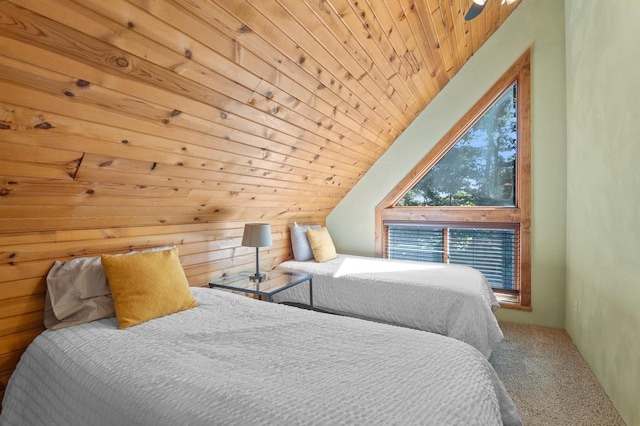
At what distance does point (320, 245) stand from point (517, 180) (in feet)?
7.05

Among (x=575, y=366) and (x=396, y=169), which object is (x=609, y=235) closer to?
(x=575, y=366)

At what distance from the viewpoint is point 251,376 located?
1223mm

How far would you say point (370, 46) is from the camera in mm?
2088

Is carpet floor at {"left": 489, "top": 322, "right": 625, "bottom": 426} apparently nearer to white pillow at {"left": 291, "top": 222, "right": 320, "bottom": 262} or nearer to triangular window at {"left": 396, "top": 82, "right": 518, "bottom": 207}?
triangular window at {"left": 396, "top": 82, "right": 518, "bottom": 207}

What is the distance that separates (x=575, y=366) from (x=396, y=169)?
95.7 inches

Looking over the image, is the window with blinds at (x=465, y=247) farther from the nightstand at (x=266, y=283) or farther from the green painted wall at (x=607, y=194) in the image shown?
the nightstand at (x=266, y=283)

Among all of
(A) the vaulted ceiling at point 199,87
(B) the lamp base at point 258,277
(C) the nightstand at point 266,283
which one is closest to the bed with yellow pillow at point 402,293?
(C) the nightstand at point 266,283

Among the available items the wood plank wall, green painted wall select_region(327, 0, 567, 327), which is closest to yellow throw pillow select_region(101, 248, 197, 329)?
the wood plank wall

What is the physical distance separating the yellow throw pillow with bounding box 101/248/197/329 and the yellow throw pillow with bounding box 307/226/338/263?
1698 mm

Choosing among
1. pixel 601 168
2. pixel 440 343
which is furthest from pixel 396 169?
pixel 440 343

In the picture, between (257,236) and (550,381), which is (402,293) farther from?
(257,236)

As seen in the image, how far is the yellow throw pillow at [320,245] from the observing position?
3562 mm

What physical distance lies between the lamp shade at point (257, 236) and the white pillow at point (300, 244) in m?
0.84

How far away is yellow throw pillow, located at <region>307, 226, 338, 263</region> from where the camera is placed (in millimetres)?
3562
